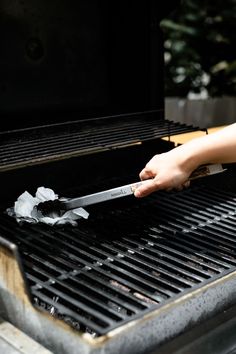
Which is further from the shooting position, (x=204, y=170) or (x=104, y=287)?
(x=204, y=170)

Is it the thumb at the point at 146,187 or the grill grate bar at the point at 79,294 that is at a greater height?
the thumb at the point at 146,187

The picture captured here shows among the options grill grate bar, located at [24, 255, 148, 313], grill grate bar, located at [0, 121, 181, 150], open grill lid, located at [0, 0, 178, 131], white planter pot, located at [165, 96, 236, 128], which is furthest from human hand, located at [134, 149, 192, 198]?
white planter pot, located at [165, 96, 236, 128]

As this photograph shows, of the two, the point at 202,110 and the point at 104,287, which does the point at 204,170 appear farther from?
the point at 202,110

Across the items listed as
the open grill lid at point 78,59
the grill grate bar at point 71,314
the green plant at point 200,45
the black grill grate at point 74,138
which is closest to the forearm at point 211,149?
the black grill grate at point 74,138

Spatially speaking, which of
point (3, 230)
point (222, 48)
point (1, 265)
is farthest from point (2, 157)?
point (222, 48)

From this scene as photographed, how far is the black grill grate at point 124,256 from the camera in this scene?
1.00 metres

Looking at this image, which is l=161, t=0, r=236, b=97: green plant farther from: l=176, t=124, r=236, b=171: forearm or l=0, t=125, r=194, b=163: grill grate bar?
l=176, t=124, r=236, b=171: forearm

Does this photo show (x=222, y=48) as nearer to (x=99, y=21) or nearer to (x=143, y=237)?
(x=99, y=21)

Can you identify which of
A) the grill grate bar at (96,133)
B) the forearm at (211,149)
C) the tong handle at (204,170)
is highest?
the forearm at (211,149)

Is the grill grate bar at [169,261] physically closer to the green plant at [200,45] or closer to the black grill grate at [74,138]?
the black grill grate at [74,138]

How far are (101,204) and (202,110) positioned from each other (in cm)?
236

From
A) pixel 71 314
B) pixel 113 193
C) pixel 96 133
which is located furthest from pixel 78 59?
pixel 71 314

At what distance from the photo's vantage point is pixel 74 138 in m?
1.54

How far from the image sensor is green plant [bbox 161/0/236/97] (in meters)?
3.55
